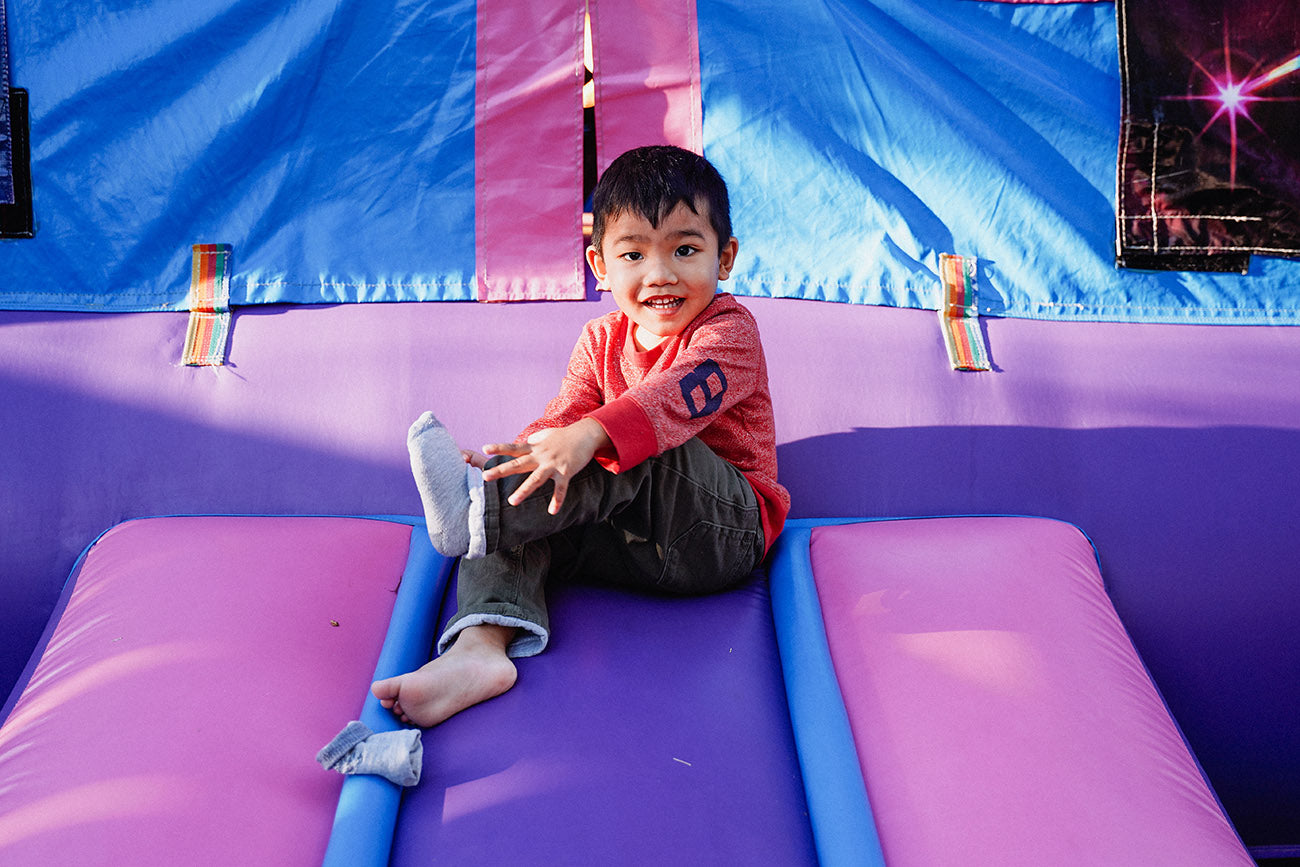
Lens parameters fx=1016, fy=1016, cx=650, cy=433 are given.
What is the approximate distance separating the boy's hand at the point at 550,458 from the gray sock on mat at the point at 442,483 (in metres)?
0.04

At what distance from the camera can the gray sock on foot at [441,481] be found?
3.37 feet

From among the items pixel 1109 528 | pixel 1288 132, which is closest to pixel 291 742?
pixel 1109 528

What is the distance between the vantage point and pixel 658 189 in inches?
49.1

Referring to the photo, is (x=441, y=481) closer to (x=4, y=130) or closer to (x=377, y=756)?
(x=377, y=756)

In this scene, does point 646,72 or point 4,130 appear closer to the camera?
point 4,130

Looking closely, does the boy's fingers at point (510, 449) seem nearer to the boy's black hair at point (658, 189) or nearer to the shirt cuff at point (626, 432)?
the shirt cuff at point (626, 432)

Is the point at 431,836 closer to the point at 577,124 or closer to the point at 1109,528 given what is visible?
the point at 1109,528

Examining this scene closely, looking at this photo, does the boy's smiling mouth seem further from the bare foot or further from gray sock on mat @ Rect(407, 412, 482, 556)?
the bare foot

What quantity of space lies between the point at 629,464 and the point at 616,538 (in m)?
0.18

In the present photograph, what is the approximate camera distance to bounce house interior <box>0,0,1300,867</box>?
3.20 feet

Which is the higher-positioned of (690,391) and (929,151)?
(929,151)

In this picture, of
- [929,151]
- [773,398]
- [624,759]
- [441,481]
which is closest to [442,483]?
[441,481]

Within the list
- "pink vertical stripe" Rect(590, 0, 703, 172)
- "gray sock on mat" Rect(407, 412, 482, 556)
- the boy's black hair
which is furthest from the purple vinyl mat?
"pink vertical stripe" Rect(590, 0, 703, 172)

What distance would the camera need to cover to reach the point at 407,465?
4.86ft
